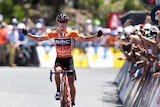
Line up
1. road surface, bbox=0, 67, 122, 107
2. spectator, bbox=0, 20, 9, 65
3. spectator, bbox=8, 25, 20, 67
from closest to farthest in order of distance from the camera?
Answer: road surface, bbox=0, 67, 122, 107, spectator, bbox=8, 25, 20, 67, spectator, bbox=0, 20, 9, 65

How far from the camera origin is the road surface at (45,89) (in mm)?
13703

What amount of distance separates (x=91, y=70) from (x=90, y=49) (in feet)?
6.87

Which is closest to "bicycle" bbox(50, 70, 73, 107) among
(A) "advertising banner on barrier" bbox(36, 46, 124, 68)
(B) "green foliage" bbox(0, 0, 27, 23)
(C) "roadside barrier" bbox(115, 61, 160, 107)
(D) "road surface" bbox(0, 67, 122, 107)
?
(C) "roadside barrier" bbox(115, 61, 160, 107)

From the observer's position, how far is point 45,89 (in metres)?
16.7

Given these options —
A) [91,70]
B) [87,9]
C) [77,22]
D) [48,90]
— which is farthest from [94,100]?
[87,9]

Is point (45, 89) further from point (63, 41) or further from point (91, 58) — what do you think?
point (91, 58)

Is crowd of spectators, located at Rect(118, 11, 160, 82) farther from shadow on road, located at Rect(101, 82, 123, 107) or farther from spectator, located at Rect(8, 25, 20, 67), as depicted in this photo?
spectator, located at Rect(8, 25, 20, 67)

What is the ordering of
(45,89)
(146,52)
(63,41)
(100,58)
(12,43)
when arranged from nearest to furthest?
(146,52), (63,41), (45,89), (12,43), (100,58)

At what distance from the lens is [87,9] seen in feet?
144

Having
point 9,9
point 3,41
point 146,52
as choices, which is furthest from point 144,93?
point 9,9

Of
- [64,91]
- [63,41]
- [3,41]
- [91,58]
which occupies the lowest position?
[91,58]

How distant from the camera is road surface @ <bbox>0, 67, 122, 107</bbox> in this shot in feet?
45.0

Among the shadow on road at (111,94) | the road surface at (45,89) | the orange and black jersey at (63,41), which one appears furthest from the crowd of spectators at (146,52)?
the road surface at (45,89)

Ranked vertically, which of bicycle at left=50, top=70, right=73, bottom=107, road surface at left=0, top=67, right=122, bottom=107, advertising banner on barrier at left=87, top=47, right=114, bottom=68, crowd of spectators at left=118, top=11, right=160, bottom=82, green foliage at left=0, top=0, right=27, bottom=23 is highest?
crowd of spectators at left=118, top=11, right=160, bottom=82
